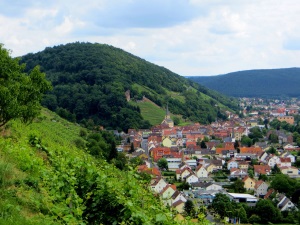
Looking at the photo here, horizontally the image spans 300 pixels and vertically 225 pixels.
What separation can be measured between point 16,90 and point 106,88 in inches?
2392

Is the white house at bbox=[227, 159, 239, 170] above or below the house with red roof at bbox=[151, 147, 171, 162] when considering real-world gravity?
below

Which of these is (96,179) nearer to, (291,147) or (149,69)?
(291,147)

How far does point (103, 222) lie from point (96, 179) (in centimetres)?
79

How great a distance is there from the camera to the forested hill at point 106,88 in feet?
231

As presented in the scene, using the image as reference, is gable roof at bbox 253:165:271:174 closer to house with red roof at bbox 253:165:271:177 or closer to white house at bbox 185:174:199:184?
house with red roof at bbox 253:165:271:177

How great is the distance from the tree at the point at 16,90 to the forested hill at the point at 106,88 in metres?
39.2

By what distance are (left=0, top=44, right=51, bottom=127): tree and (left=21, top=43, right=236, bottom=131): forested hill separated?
39194mm

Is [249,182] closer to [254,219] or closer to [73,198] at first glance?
[254,219]

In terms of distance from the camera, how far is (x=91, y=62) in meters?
85.8

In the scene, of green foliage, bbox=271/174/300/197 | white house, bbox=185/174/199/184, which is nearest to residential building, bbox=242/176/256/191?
green foliage, bbox=271/174/300/197

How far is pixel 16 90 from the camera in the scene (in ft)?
44.9

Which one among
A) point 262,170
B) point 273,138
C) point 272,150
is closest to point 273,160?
point 262,170

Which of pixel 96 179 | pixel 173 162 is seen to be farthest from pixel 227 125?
pixel 96 179

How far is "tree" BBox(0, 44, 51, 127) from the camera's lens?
13094 millimetres
